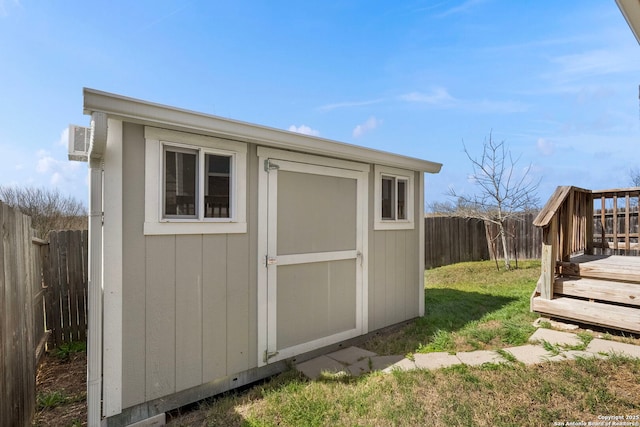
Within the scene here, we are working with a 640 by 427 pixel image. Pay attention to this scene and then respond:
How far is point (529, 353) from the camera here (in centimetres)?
305

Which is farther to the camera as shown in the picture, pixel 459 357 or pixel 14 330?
pixel 459 357

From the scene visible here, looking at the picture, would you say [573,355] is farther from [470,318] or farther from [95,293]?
[95,293]

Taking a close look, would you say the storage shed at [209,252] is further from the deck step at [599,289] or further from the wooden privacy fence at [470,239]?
the wooden privacy fence at [470,239]

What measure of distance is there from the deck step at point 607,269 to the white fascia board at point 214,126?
296 cm

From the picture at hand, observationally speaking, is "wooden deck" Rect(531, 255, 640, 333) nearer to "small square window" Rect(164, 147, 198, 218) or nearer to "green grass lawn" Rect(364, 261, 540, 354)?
"green grass lawn" Rect(364, 261, 540, 354)

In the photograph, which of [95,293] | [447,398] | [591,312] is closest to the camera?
[95,293]

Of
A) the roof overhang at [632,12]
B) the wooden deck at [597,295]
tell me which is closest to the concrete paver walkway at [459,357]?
the wooden deck at [597,295]

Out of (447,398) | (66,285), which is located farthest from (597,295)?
(66,285)

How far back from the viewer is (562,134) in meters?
13.1

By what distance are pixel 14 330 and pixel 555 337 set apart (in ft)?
15.4

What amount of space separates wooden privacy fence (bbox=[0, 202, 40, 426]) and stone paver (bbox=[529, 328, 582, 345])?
4246 millimetres

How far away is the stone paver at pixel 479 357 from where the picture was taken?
9.55 feet

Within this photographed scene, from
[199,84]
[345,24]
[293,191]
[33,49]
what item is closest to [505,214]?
[345,24]

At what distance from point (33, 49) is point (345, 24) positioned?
20.4ft
